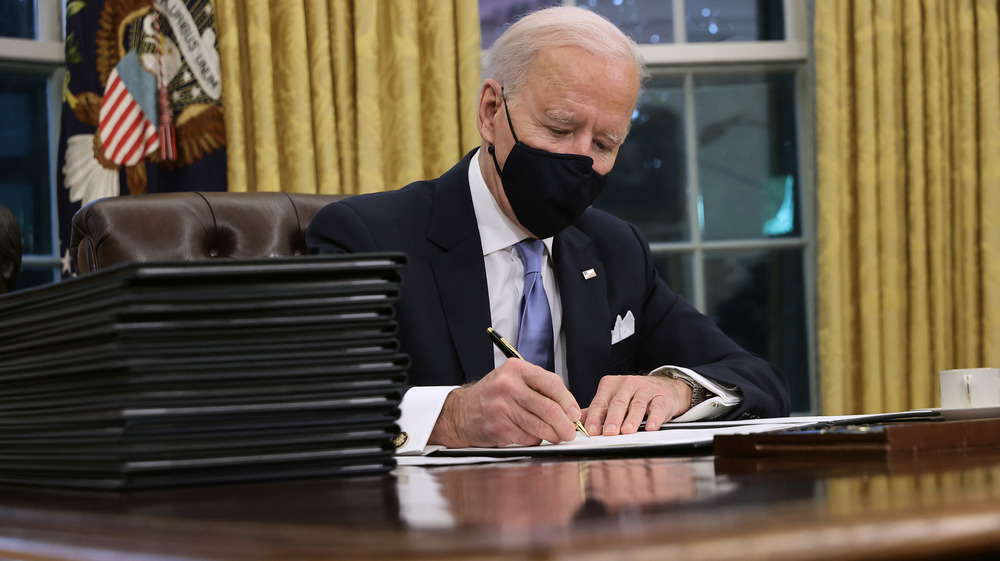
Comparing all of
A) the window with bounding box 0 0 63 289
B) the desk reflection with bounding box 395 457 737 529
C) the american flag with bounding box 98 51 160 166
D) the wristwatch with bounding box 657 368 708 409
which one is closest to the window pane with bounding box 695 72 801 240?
the american flag with bounding box 98 51 160 166

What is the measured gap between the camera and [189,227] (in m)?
1.91

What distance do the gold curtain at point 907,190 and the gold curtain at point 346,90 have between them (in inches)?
53.0

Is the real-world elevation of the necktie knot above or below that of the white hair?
below

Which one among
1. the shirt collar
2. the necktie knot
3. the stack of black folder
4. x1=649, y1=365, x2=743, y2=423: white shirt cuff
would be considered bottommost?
x1=649, y1=365, x2=743, y2=423: white shirt cuff

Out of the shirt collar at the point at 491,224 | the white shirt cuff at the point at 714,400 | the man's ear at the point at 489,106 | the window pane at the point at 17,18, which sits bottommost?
the white shirt cuff at the point at 714,400

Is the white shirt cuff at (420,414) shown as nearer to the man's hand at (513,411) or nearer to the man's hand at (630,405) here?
the man's hand at (513,411)

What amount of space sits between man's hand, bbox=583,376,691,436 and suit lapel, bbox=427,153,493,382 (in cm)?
32

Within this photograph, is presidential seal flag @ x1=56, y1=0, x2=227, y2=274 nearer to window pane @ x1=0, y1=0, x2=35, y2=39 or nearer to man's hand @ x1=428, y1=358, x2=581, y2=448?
window pane @ x1=0, y1=0, x2=35, y2=39

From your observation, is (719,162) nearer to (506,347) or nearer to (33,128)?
(33,128)

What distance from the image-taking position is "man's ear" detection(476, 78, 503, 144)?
1.94m

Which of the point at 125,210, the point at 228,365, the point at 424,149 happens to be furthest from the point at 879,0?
the point at 228,365

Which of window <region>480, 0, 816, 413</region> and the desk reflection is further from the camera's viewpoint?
window <region>480, 0, 816, 413</region>

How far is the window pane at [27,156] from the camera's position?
334cm

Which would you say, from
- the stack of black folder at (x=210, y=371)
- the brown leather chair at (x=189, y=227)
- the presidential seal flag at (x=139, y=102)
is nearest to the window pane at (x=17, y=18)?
the presidential seal flag at (x=139, y=102)
